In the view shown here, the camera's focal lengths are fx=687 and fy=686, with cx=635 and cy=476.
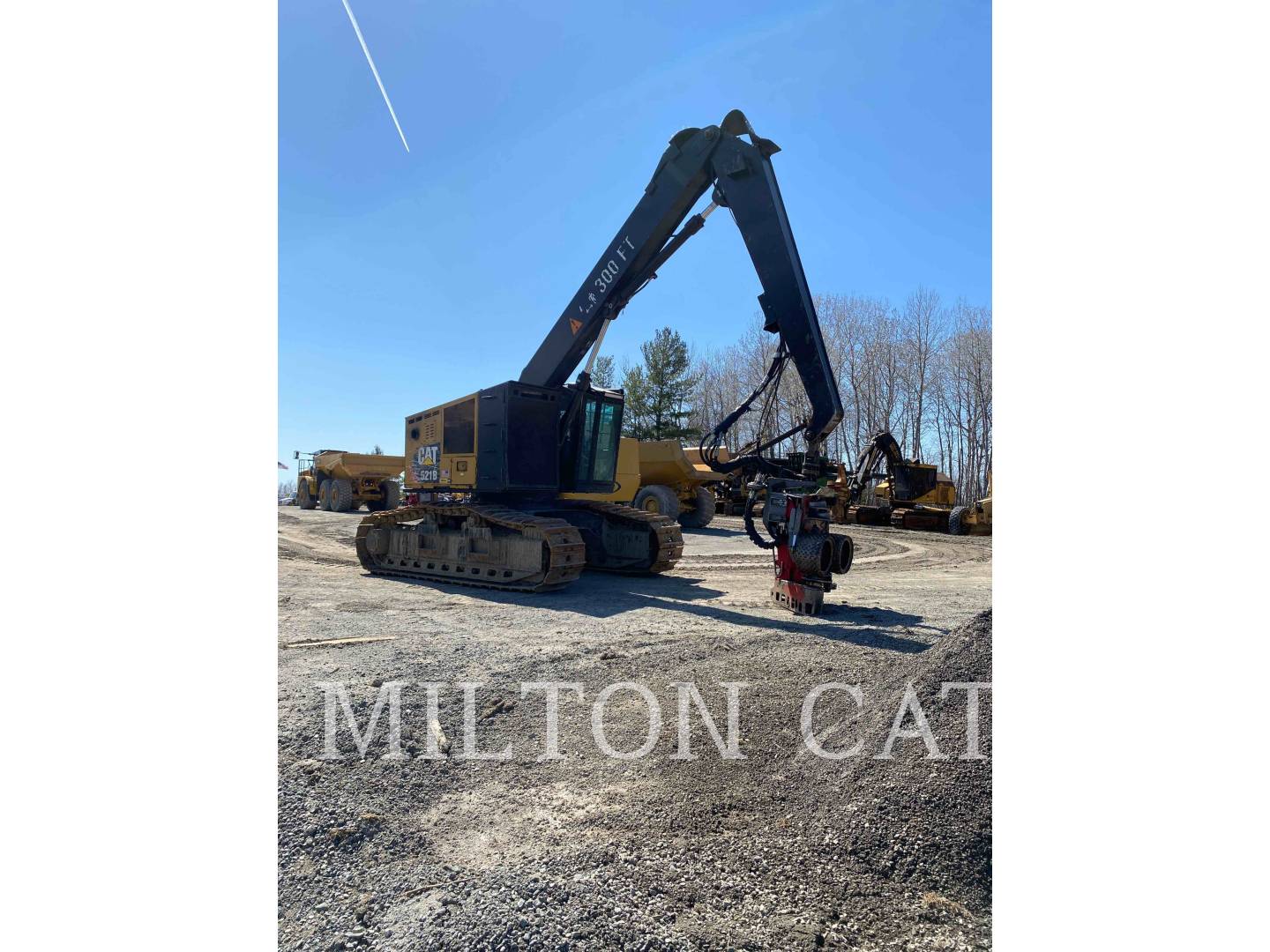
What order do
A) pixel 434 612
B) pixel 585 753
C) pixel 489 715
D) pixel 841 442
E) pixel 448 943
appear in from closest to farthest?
pixel 448 943 → pixel 585 753 → pixel 489 715 → pixel 434 612 → pixel 841 442

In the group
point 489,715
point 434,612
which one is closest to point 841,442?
point 434,612

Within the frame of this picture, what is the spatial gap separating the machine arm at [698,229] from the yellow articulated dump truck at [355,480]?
16.0 meters

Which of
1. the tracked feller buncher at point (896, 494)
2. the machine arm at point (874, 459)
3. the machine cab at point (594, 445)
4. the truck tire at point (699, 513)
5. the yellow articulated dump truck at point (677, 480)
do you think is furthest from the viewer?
the truck tire at point (699, 513)

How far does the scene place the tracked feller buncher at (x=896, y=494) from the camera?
18.7 meters

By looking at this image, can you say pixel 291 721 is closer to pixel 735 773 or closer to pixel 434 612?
pixel 735 773

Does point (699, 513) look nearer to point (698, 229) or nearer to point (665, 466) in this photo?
point (665, 466)

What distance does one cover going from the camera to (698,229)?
9320mm

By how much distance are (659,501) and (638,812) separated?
51.0 feet

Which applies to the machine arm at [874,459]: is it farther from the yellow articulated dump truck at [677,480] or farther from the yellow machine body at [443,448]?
the yellow machine body at [443,448]

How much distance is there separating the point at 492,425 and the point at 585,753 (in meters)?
6.71

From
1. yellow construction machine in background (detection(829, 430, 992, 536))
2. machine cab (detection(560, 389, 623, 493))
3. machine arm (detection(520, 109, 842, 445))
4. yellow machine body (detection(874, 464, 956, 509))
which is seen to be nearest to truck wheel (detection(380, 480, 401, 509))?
yellow construction machine in background (detection(829, 430, 992, 536))

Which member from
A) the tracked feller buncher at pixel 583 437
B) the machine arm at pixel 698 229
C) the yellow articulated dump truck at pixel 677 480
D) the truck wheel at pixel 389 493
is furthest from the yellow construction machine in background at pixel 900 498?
the truck wheel at pixel 389 493

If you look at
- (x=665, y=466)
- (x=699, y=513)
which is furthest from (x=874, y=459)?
(x=665, y=466)
